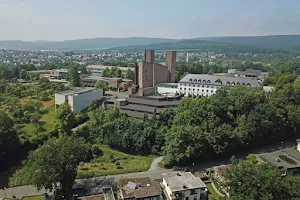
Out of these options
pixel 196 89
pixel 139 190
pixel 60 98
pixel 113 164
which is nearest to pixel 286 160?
pixel 139 190

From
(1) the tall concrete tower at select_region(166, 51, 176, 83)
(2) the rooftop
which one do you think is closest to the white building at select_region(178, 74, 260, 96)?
(2) the rooftop

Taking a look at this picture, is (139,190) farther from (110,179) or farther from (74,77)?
(74,77)

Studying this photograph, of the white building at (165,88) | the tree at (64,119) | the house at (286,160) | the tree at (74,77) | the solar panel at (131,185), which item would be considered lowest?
the solar panel at (131,185)

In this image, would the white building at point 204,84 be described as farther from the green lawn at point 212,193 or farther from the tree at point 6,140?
the tree at point 6,140

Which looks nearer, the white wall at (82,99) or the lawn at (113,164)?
the lawn at (113,164)

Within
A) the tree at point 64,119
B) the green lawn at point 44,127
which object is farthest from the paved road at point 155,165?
the green lawn at point 44,127

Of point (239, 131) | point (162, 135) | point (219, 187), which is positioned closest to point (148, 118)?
point (162, 135)

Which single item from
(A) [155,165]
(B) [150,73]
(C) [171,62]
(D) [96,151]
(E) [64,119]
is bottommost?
(A) [155,165]
